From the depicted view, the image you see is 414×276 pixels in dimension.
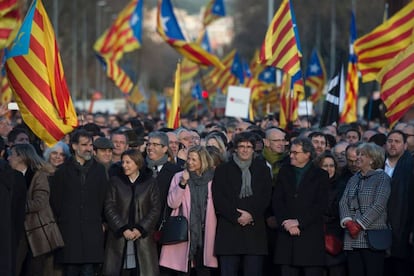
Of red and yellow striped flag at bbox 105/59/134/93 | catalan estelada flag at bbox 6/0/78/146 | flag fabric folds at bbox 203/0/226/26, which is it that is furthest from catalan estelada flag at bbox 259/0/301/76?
flag fabric folds at bbox 203/0/226/26

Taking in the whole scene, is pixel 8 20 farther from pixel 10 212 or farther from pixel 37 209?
pixel 10 212

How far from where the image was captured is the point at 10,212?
37.9 feet

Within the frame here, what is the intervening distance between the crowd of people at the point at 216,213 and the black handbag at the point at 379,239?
4 centimetres

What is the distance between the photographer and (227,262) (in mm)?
13203

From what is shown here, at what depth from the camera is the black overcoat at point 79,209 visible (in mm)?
13039

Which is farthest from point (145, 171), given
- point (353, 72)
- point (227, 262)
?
point (353, 72)

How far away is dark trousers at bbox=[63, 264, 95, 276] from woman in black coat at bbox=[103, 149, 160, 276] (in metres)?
0.16

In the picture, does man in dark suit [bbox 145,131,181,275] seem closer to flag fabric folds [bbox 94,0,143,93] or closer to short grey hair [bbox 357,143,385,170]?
short grey hair [bbox 357,143,385,170]

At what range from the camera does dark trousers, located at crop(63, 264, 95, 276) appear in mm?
13180

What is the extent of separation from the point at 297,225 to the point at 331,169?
3.54 feet

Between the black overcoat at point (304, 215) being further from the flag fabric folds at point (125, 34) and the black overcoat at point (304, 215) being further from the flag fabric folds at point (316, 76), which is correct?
the flag fabric folds at point (125, 34)

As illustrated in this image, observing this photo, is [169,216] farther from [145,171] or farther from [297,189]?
[297,189]

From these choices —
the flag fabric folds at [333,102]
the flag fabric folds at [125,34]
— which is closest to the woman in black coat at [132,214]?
the flag fabric folds at [333,102]

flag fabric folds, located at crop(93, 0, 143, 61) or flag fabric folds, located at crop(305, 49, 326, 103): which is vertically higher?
flag fabric folds, located at crop(93, 0, 143, 61)
